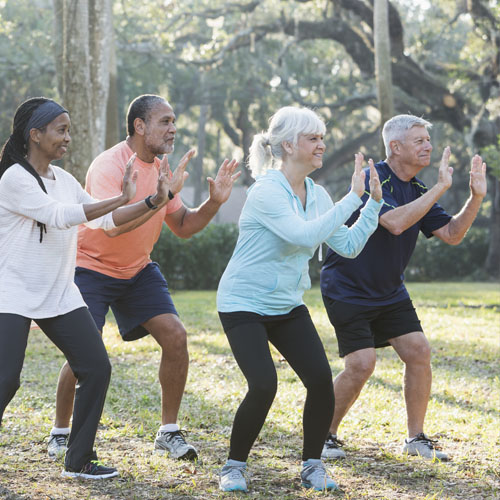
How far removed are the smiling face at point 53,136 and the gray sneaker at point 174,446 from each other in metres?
2.04

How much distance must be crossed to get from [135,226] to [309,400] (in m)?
1.43

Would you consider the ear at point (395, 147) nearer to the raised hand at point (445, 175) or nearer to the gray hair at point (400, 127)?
the gray hair at point (400, 127)

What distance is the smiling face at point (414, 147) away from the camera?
18.2ft

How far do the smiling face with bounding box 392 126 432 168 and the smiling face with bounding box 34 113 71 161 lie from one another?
7.37 ft

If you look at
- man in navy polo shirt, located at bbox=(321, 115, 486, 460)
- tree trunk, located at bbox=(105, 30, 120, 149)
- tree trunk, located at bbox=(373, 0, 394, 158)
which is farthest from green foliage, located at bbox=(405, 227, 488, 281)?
man in navy polo shirt, located at bbox=(321, 115, 486, 460)

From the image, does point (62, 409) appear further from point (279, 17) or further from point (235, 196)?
point (235, 196)

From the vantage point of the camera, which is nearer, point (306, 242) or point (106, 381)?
point (306, 242)

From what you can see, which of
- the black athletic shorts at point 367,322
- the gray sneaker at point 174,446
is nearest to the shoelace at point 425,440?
the black athletic shorts at point 367,322

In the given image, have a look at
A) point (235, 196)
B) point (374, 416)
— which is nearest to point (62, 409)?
point (374, 416)

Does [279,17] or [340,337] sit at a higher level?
[279,17]

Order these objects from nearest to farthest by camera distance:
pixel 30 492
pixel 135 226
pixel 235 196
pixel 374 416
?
pixel 30 492 < pixel 135 226 < pixel 374 416 < pixel 235 196

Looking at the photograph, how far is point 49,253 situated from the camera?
455cm

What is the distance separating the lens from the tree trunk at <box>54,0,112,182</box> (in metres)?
12.2

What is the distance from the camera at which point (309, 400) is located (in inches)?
183
